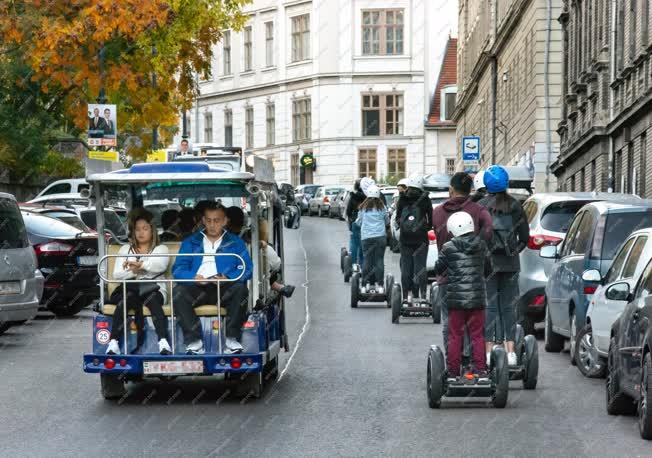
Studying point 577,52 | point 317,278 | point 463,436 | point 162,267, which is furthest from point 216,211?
point 577,52

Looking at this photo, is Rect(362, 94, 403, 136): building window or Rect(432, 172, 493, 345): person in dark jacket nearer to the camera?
Rect(432, 172, 493, 345): person in dark jacket

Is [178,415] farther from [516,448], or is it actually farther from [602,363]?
[602,363]

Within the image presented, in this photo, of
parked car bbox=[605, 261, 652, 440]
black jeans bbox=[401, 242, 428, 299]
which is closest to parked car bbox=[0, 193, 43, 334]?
black jeans bbox=[401, 242, 428, 299]

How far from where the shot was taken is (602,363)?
A: 14758 mm

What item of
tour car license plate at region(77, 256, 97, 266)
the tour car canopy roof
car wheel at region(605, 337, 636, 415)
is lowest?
car wheel at region(605, 337, 636, 415)

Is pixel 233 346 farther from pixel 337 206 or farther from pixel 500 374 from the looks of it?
pixel 337 206

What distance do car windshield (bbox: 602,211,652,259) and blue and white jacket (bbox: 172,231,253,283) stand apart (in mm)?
4338

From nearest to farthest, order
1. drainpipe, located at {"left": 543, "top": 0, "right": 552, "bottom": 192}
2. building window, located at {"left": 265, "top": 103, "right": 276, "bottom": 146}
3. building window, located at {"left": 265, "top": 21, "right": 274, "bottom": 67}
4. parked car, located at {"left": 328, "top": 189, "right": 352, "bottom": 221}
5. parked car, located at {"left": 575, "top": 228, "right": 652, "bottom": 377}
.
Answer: parked car, located at {"left": 575, "top": 228, "right": 652, "bottom": 377}
drainpipe, located at {"left": 543, "top": 0, "right": 552, "bottom": 192}
parked car, located at {"left": 328, "top": 189, "right": 352, "bottom": 221}
building window, located at {"left": 265, "top": 103, "right": 276, "bottom": 146}
building window, located at {"left": 265, "top": 21, "right": 274, "bottom": 67}

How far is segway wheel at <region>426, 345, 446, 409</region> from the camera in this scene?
12258 millimetres

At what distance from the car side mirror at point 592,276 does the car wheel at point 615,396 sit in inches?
92.2

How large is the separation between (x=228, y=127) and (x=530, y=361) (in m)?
85.2

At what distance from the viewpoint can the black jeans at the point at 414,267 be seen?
21.1 m

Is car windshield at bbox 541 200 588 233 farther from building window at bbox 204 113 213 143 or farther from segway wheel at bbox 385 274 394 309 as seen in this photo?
building window at bbox 204 113 213 143

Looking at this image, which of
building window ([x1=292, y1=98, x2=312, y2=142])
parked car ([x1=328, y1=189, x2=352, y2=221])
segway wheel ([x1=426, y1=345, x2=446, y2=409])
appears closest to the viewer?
segway wheel ([x1=426, y1=345, x2=446, y2=409])
